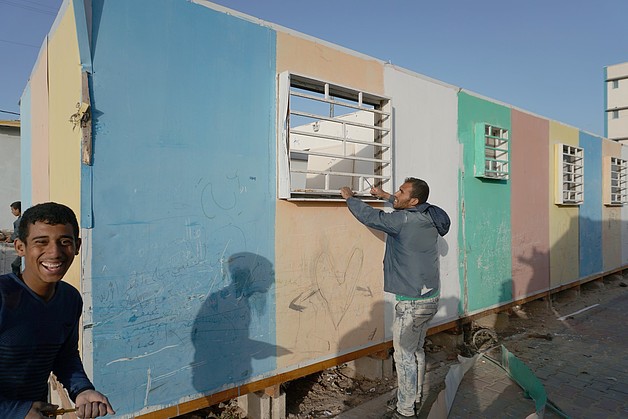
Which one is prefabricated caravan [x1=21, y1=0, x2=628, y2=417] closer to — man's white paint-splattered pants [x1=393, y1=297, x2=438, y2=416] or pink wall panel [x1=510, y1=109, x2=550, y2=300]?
man's white paint-splattered pants [x1=393, y1=297, x2=438, y2=416]

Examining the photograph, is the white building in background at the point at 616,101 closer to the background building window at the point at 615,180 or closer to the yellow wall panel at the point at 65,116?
the background building window at the point at 615,180

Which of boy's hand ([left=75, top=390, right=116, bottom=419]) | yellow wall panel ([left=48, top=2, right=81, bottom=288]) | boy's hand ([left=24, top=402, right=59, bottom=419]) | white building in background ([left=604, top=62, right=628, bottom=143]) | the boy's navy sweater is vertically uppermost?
white building in background ([left=604, top=62, right=628, bottom=143])

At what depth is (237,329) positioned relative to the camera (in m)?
3.32

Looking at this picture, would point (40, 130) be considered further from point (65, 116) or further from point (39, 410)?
point (39, 410)

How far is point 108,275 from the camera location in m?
2.73

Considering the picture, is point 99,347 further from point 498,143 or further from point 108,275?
point 498,143

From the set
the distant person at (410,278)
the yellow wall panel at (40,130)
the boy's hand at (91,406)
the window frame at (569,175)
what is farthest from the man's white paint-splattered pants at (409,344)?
the window frame at (569,175)

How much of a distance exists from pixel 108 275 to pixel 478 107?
17.0 ft

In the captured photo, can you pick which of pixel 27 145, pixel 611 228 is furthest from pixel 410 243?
pixel 611 228

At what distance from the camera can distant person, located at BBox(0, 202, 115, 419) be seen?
1462mm

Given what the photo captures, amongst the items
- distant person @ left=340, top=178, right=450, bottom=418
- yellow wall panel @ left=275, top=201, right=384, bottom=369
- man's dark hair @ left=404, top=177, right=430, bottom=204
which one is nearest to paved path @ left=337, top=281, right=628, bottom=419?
distant person @ left=340, top=178, right=450, bottom=418

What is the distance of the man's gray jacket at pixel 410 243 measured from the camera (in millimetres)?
3502

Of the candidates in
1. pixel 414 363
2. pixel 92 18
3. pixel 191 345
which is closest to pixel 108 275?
pixel 191 345

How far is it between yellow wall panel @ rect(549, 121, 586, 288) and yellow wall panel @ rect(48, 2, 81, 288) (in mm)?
7348
